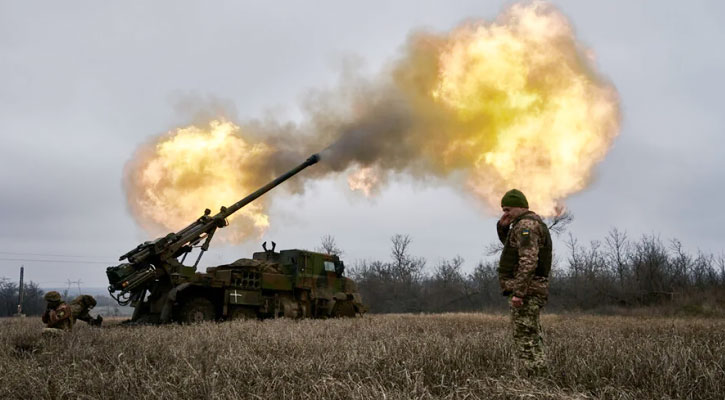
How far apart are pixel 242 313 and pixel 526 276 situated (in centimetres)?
1159

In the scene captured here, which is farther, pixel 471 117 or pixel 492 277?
pixel 492 277

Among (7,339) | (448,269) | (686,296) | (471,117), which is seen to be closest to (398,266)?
(448,269)

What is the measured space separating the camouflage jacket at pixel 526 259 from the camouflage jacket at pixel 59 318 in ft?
26.2

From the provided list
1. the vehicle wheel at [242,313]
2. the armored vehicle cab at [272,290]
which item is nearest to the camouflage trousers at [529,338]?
the armored vehicle cab at [272,290]

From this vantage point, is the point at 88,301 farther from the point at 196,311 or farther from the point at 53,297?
the point at 53,297

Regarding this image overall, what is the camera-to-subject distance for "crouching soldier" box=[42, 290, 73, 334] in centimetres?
911

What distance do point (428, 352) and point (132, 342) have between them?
431cm

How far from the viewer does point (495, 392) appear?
3811 millimetres

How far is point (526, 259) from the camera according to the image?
5176mm

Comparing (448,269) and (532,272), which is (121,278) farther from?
(448,269)

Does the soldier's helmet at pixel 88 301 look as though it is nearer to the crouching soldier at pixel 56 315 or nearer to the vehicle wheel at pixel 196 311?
the vehicle wheel at pixel 196 311

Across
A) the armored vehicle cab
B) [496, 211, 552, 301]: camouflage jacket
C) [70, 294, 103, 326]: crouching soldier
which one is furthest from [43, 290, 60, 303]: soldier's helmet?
[496, 211, 552, 301]: camouflage jacket

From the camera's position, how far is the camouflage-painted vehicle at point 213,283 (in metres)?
14.0

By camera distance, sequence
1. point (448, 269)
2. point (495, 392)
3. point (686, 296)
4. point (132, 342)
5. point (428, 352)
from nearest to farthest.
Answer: point (495, 392), point (428, 352), point (132, 342), point (686, 296), point (448, 269)
